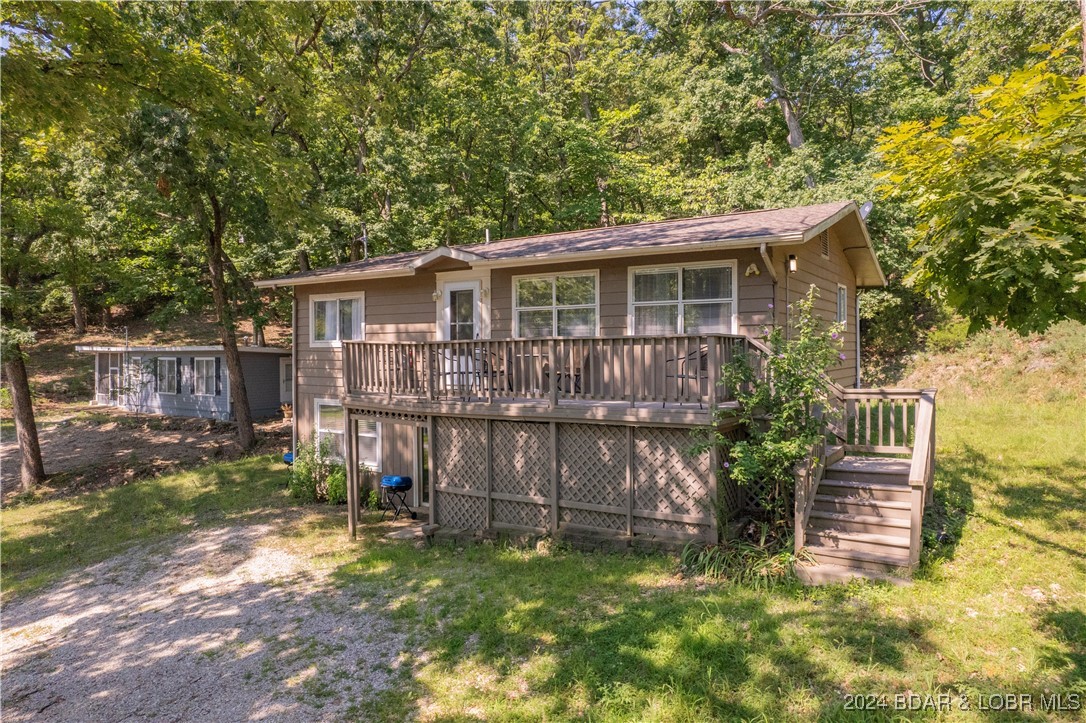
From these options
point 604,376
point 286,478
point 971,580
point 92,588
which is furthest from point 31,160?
point 971,580

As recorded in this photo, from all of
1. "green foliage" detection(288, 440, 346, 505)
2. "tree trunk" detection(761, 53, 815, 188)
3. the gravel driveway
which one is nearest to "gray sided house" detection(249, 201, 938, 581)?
"green foliage" detection(288, 440, 346, 505)

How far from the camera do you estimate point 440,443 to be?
30.9 feet

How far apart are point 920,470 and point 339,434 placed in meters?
11.1

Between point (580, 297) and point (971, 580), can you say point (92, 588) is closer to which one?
point (580, 297)

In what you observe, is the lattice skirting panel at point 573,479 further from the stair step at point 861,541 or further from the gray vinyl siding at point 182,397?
the gray vinyl siding at point 182,397

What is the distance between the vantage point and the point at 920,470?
607 centimetres

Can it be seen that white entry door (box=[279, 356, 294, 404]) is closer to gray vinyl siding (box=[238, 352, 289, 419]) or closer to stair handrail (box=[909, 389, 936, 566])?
gray vinyl siding (box=[238, 352, 289, 419])

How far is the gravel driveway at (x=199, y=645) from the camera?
5.12 metres

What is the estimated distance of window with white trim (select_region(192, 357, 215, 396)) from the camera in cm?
2214

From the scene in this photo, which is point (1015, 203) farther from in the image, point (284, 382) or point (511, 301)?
point (284, 382)

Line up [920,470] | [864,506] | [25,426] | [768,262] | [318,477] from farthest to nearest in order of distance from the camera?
→ [25,426], [318,477], [768,262], [864,506], [920,470]

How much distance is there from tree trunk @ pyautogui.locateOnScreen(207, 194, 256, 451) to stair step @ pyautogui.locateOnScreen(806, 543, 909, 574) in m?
16.4

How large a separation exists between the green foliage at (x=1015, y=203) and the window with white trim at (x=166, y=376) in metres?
26.6

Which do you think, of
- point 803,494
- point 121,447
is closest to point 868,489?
point 803,494
